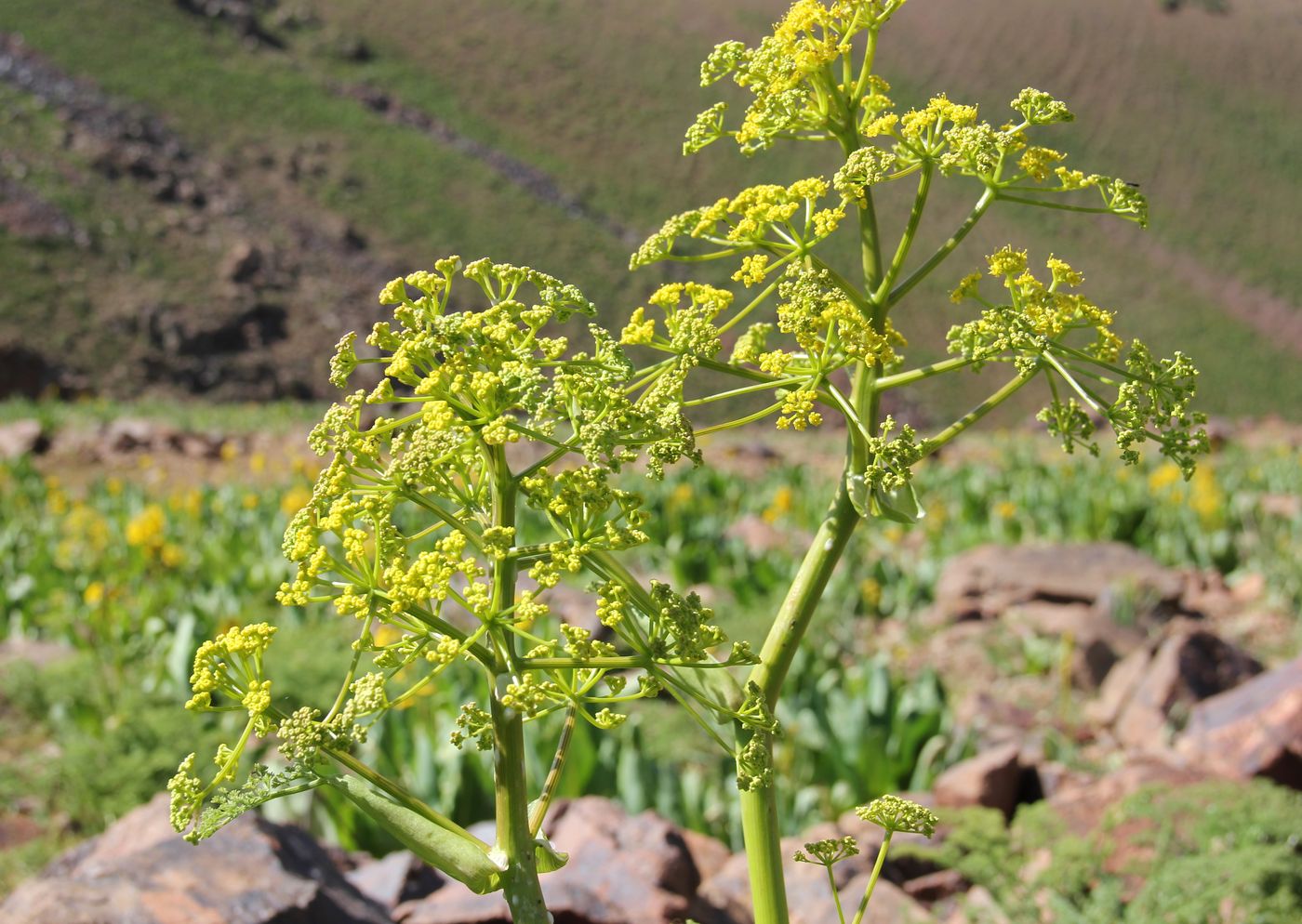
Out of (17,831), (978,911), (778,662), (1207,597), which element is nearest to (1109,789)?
(978,911)

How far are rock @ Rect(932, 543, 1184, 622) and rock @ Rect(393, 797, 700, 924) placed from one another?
397 centimetres

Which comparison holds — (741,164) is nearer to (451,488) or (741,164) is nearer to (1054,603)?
(1054,603)

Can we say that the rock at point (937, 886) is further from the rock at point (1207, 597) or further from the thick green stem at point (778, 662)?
the rock at point (1207, 597)

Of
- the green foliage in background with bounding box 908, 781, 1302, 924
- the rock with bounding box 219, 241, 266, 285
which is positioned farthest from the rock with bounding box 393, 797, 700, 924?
the rock with bounding box 219, 241, 266, 285

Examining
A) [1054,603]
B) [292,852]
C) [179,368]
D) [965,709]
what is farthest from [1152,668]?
[179,368]

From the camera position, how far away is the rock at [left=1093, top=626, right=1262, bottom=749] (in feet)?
14.2

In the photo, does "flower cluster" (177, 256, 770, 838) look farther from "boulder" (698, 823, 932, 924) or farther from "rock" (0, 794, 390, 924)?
"boulder" (698, 823, 932, 924)

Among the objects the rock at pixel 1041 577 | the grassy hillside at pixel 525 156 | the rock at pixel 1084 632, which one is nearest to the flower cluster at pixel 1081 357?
the rock at pixel 1084 632

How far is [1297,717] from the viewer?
10.4ft

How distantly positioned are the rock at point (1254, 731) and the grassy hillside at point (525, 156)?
99.8 ft

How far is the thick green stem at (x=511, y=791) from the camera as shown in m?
1.03

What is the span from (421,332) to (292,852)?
1.70 m

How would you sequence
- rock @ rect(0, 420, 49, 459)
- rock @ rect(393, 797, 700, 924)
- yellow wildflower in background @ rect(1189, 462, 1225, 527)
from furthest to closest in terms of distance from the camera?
rock @ rect(0, 420, 49, 459), yellow wildflower in background @ rect(1189, 462, 1225, 527), rock @ rect(393, 797, 700, 924)

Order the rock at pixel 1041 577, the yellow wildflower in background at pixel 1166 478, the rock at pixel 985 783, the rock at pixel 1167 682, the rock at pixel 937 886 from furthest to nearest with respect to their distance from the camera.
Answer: the yellow wildflower in background at pixel 1166 478, the rock at pixel 1041 577, the rock at pixel 1167 682, the rock at pixel 985 783, the rock at pixel 937 886
